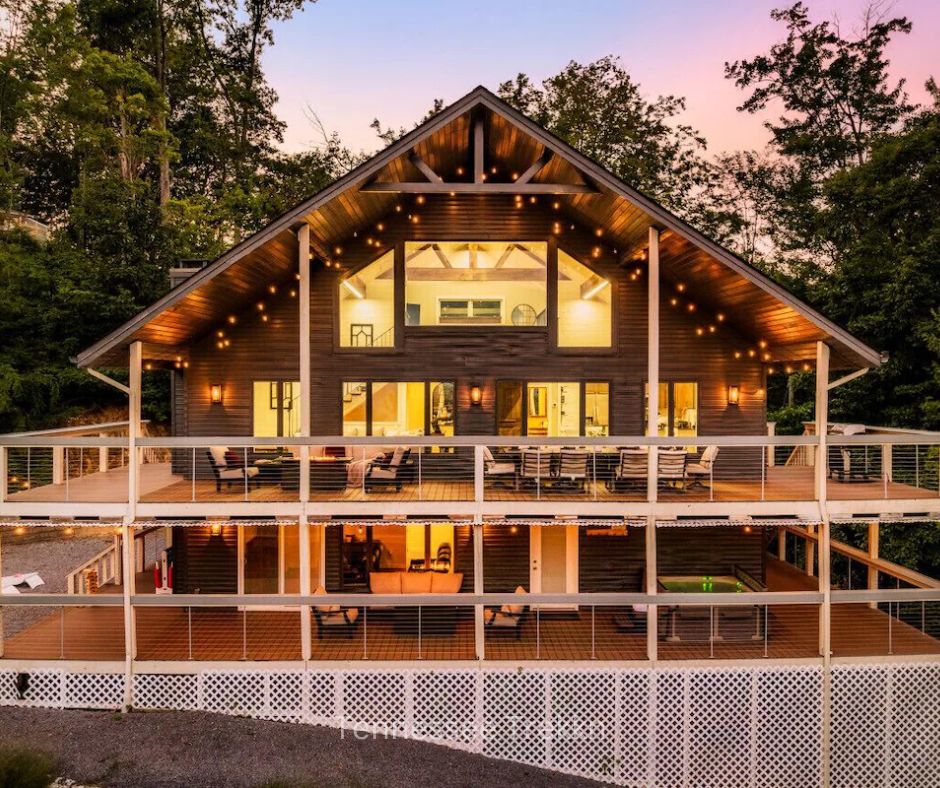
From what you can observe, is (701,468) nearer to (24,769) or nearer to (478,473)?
(478,473)

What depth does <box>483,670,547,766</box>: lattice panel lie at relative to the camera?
10156 millimetres

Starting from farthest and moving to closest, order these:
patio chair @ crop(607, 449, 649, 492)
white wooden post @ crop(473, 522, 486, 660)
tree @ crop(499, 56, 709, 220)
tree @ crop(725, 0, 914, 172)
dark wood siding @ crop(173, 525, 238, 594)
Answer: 1. tree @ crop(725, 0, 914, 172)
2. tree @ crop(499, 56, 709, 220)
3. dark wood siding @ crop(173, 525, 238, 594)
4. patio chair @ crop(607, 449, 649, 492)
5. white wooden post @ crop(473, 522, 486, 660)

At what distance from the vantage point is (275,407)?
12969 millimetres

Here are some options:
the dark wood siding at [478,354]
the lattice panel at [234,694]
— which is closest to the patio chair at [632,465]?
the dark wood siding at [478,354]

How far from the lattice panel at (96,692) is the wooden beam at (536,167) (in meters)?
11.8

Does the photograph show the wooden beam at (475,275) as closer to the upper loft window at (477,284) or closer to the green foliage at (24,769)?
the upper loft window at (477,284)

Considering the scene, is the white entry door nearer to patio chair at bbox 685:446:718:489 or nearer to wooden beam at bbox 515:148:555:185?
patio chair at bbox 685:446:718:489

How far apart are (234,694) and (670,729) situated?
8064 mm

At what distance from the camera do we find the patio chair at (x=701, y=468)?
11.1 m

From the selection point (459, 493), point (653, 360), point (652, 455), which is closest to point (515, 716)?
point (459, 493)

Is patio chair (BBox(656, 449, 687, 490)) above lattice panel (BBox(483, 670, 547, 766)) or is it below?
above

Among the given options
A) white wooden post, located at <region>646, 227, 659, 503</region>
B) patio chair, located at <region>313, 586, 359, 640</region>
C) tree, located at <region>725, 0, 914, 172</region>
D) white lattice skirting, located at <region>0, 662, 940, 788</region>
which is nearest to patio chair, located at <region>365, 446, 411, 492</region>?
patio chair, located at <region>313, 586, 359, 640</region>

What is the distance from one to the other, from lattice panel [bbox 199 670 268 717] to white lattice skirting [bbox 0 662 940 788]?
0.02 metres

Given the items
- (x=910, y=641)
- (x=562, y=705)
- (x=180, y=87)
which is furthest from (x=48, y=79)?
(x=910, y=641)
